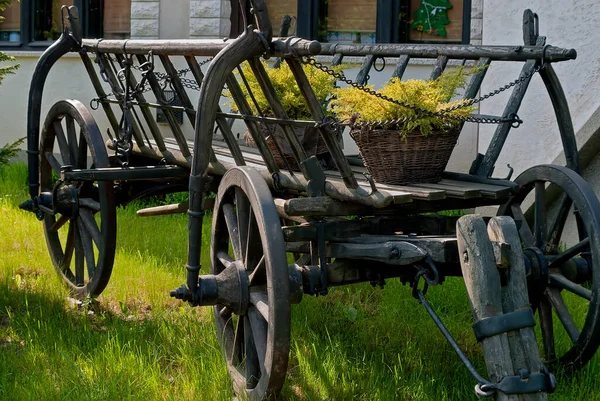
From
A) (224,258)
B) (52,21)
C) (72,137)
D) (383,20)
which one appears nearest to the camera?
(224,258)

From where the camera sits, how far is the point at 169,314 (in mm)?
5273

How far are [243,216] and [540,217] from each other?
145cm

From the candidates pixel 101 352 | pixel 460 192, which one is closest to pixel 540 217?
pixel 460 192

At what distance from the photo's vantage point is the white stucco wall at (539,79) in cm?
683

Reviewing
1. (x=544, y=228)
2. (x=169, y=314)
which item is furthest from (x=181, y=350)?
(x=544, y=228)

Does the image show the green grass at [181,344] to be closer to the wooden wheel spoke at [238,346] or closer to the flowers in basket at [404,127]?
the wooden wheel spoke at [238,346]

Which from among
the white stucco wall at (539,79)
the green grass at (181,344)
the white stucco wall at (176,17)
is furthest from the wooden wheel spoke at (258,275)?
the white stucco wall at (176,17)

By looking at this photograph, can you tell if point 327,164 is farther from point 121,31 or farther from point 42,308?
point 121,31

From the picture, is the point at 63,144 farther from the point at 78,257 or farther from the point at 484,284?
the point at 484,284

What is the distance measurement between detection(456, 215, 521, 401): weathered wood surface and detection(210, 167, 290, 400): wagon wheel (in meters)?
0.72

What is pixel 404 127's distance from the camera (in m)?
3.83

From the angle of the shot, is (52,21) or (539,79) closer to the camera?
(539,79)

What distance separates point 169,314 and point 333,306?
0.96 metres

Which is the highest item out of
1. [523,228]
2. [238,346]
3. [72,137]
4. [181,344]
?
[72,137]
